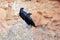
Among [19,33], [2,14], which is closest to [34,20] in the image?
[19,33]

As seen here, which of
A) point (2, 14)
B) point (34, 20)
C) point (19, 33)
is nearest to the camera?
point (19, 33)

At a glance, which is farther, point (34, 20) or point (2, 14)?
point (2, 14)

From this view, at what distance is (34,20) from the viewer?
2.21 m

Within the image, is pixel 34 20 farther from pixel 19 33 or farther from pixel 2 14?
pixel 2 14

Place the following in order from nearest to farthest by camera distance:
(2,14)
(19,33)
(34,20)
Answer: (19,33) < (34,20) < (2,14)

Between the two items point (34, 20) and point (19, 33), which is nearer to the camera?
point (19, 33)

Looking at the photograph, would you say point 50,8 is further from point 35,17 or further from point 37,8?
point 35,17

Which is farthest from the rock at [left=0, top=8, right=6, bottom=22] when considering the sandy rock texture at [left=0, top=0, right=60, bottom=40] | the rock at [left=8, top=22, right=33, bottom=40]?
the rock at [left=8, top=22, right=33, bottom=40]

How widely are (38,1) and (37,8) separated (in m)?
0.32

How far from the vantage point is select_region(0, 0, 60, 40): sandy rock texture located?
76.6 inches

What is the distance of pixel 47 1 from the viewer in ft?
9.28

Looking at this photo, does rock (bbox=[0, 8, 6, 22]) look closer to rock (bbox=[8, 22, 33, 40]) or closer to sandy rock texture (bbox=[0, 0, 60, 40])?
sandy rock texture (bbox=[0, 0, 60, 40])

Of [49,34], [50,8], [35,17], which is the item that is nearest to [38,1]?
[50,8]

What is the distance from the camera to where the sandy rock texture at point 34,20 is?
6.38 ft
